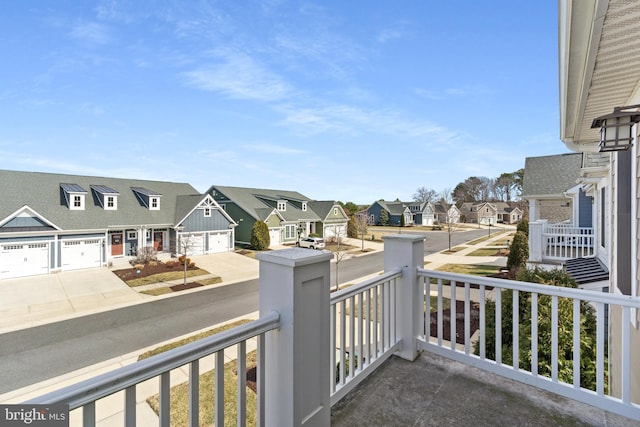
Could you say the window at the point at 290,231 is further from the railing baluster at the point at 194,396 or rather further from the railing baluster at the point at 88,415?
the railing baluster at the point at 88,415

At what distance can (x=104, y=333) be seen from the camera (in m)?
7.48

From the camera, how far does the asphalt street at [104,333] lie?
599cm

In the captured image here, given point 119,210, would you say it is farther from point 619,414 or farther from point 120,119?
point 619,414

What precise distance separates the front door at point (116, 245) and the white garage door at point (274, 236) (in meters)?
9.69

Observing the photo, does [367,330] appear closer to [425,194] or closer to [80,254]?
[80,254]

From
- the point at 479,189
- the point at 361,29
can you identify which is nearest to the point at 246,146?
the point at 361,29

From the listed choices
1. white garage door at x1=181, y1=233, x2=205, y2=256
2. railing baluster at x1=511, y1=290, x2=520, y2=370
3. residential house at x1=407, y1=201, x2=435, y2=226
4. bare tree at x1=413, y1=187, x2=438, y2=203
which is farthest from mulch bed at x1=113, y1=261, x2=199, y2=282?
bare tree at x1=413, y1=187, x2=438, y2=203

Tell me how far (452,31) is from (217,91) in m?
7.85

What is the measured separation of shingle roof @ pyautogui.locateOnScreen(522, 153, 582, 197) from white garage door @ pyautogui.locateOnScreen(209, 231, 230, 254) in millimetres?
17723

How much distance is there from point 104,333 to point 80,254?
10.3 metres

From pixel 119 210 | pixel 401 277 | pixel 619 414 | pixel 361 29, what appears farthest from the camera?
pixel 119 210

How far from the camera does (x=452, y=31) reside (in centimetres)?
664

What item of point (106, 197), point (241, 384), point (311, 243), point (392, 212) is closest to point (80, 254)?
point (106, 197)

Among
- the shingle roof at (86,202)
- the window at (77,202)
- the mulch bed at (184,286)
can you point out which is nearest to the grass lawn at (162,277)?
the mulch bed at (184,286)
